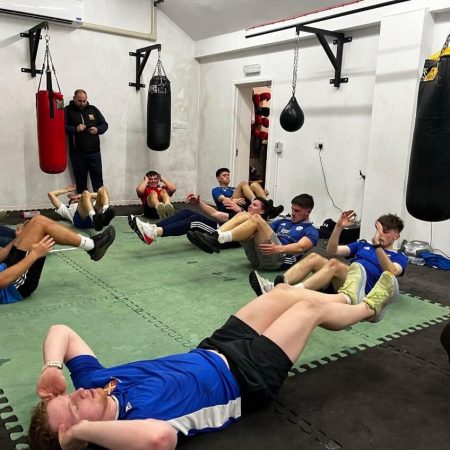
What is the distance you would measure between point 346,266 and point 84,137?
511 cm

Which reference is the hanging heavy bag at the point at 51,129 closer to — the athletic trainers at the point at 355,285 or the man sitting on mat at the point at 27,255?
the man sitting on mat at the point at 27,255

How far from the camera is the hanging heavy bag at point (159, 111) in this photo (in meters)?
7.01

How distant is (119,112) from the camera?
7.88 meters

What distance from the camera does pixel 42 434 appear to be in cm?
160

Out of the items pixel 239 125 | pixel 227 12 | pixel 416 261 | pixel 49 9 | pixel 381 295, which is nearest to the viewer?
pixel 381 295

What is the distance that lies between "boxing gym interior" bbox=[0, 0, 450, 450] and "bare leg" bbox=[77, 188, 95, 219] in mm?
495

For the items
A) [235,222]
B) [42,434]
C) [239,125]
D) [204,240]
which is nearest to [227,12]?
[239,125]

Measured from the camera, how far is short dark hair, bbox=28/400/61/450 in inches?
62.9

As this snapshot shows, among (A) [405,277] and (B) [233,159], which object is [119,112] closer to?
(B) [233,159]

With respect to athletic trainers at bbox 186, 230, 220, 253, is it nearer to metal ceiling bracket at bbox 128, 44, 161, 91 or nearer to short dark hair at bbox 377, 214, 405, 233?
short dark hair at bbox 377, 214, 405, 233

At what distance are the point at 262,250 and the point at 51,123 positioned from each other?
352 cm

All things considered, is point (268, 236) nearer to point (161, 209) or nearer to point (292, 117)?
point (161, 209)

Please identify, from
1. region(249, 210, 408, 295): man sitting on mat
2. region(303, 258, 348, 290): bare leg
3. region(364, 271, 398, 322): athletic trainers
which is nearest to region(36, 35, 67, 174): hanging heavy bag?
region(249, 210, 408, 295): man sitting on mat

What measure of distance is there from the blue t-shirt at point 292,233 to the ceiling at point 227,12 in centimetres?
323
